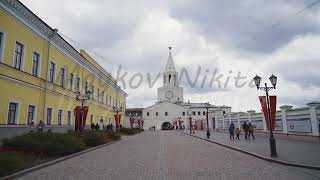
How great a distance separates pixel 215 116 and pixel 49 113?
37.5m

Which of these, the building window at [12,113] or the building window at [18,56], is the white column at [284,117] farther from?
the building window at [18,56]

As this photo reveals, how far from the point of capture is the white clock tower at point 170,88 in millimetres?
97031

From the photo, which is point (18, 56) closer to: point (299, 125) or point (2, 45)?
→ point (2, 45)

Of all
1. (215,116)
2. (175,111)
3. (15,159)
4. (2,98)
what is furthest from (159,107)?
(15,159)

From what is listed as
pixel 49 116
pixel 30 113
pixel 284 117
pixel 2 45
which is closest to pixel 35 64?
pixel 30 113

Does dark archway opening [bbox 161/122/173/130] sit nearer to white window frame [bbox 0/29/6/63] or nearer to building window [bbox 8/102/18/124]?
building window [bbox 8/102/18/124]

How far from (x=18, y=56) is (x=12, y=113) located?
12.1 ft

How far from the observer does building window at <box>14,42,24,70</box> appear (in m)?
17.2

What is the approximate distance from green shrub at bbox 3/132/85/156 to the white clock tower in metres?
83.2

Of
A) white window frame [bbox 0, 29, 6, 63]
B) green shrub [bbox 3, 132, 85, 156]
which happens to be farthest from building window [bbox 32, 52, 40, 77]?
green shrub [bbox 3, 132, 85, 156]

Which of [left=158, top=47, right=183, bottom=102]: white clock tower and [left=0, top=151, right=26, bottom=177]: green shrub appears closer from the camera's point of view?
[left=0, top=151, right=26, bottom=177]: green shrub

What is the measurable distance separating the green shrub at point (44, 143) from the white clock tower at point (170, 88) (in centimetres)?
8317

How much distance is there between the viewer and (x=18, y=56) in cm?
1767

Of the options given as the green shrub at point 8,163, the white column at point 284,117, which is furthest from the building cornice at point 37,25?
the white column at point 284,117
